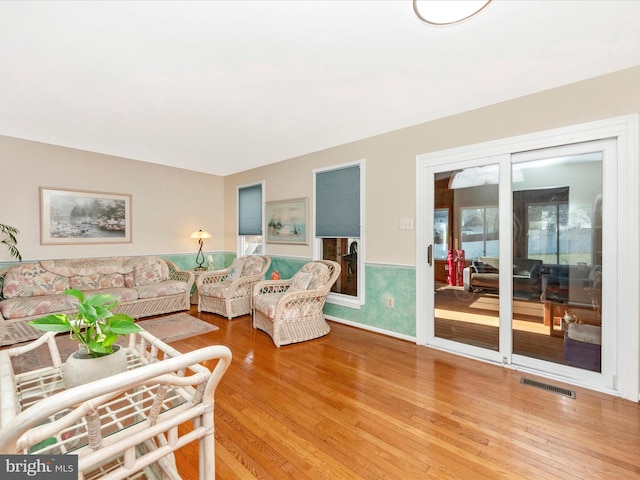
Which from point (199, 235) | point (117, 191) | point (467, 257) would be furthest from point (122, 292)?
point (467, 257)

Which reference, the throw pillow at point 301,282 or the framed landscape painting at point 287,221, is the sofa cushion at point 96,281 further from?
the throw pillow at point 301,282

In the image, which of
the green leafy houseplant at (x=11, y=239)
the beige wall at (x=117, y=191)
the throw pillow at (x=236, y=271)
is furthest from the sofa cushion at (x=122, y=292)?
the throw pillow at (x=236, y=271)

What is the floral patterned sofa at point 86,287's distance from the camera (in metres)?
3.43

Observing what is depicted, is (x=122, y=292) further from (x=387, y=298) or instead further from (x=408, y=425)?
(x=408, y=425)

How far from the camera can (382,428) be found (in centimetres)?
189

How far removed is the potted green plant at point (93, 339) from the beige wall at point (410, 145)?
2.86 meters

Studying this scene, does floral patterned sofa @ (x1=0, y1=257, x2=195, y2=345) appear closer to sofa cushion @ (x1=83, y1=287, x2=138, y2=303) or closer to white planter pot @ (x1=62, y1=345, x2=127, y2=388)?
sofa cushion @ (x1=83, y1=287, x2=138, y2=303)

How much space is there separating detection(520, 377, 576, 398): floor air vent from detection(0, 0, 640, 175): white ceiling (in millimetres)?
2497

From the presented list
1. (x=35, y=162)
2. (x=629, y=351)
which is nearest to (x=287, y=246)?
(x=35, y=162)

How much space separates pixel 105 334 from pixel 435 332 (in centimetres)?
302

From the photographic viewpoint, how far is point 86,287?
13.9ft

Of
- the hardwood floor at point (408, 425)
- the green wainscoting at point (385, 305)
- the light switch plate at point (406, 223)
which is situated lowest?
the hardwood floor at point (408, 425)

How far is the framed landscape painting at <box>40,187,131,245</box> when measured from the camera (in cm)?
420

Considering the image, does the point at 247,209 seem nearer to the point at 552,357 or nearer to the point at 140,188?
the point at 140,188
